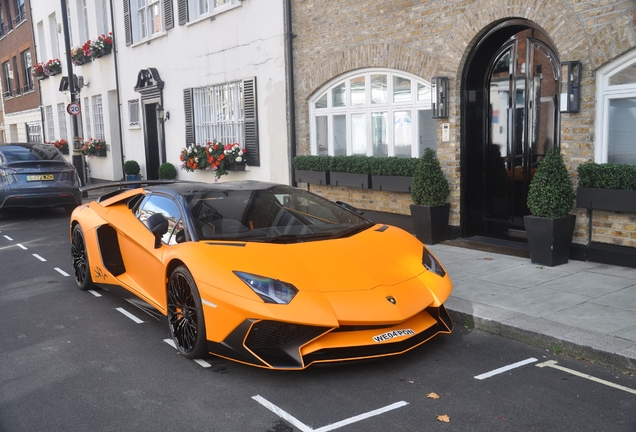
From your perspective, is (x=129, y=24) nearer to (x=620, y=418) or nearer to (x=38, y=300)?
(x=38, y=300)

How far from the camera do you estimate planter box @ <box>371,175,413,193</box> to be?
9.73 meters

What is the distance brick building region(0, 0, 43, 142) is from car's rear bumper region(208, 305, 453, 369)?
2804 centimetres

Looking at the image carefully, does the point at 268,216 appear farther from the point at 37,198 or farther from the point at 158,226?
the point at 37,198

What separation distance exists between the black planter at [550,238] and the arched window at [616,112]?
88 cm

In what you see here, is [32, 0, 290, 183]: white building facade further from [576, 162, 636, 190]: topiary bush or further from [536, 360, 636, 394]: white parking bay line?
[536, 360, 636, 394]: white parking bay line

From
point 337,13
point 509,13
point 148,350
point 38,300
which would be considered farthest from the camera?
point 337,13

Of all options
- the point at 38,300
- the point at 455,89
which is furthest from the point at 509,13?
the point at 38,300

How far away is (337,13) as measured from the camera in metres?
11.1

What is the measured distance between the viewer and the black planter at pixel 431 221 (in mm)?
9086

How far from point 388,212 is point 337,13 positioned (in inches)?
143

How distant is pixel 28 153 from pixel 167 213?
9.74 meters

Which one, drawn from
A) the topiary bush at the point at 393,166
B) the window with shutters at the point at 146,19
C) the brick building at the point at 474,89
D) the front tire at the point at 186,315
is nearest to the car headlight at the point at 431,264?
the front tire at the point at 186,315

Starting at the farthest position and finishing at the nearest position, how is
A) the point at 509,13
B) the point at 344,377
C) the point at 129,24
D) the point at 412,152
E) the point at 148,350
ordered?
the point at 129,24 → the point at 412,152 → the point at 509,13 → the point at 148,350 → the point at 344,377

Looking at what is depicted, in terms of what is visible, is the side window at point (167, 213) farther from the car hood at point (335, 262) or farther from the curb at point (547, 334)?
the curb at point (547, 334)
